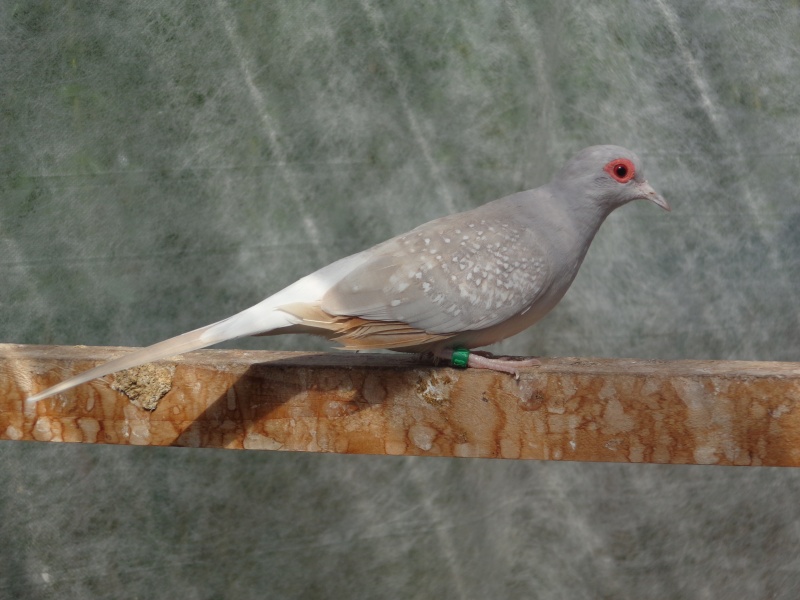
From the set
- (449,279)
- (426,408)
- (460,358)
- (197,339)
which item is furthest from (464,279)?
(197,339)

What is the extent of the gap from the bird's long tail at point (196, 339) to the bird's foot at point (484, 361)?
0.35m

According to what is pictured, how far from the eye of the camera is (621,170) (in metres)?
2.00

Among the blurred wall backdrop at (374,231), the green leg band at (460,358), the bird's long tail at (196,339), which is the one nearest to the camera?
the bird's long tail at (196,339)

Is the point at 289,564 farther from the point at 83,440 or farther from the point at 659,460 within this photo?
the point at 659,460

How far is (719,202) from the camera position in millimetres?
3092

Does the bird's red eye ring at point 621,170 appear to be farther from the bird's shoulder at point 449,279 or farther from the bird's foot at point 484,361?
the bird's foot at point 484,361

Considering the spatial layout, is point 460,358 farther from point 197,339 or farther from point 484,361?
point 197,339

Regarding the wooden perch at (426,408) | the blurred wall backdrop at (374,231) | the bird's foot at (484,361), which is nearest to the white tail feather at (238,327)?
the wooden perch at (426,408)

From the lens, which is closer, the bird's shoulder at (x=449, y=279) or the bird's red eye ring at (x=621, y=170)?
the bird's shoulder at (x=449, y=279)

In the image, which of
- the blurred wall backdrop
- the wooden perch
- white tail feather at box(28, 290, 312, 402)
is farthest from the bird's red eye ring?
the blurred wall backdrop

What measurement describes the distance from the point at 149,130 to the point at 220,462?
105cm

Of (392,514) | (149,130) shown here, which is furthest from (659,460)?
(149,130)

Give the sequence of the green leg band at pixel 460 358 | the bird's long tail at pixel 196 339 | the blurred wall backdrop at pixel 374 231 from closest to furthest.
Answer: the bird's long tail at pixel 196 339 → the green leg band at pixel 460 358 → the blurred wall backdrop at pixel 374 231

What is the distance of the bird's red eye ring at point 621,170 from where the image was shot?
6.52 feet
